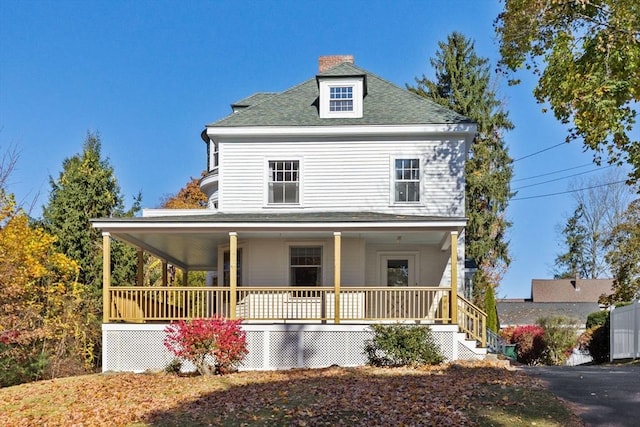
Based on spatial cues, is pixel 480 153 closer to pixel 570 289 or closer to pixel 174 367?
pixel 570 289

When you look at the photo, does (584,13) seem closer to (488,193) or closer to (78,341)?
(488,193)

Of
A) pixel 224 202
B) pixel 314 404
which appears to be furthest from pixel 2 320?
pixel 314 404

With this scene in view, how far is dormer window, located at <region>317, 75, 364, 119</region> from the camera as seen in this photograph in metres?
21.1

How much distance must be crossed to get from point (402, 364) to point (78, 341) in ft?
35.8

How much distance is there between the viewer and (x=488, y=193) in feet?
115

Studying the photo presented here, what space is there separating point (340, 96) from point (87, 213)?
1033 centimetres

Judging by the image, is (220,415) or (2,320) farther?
(2,320)

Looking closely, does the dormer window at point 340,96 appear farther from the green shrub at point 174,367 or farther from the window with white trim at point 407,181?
the green shrub at point 174,367

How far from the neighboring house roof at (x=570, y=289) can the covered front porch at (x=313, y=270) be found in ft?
106

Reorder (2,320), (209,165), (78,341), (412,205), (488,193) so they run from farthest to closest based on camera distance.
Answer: (488,193) → (209,165) → (78,341) → (412,205) → (2,320)

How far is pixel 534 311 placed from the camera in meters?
41.8

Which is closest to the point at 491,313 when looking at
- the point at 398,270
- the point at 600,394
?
the point at 398,270

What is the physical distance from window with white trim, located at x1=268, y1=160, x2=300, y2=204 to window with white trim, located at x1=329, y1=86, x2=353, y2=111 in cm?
212

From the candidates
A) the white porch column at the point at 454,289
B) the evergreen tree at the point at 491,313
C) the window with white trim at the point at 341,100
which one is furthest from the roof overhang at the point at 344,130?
the evergreen tree at the point at 491,313
